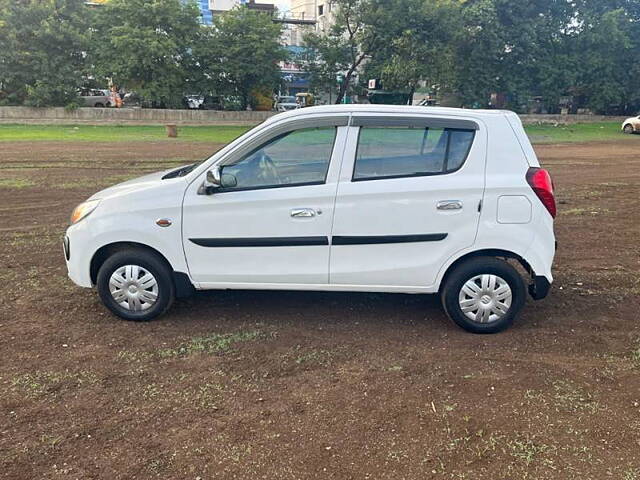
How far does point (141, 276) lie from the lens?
466 cm

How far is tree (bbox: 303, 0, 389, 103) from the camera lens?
116 feet

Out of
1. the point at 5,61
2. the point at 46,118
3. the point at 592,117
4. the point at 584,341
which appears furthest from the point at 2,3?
the point at 592,117

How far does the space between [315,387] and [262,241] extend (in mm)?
1322

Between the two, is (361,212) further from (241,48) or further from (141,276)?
(241,48)

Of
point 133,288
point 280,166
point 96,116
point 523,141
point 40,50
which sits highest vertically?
point 40,50

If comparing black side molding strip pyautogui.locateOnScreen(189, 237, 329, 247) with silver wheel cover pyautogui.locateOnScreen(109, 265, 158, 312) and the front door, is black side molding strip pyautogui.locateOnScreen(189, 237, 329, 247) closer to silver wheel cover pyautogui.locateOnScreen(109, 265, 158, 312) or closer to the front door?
the front door

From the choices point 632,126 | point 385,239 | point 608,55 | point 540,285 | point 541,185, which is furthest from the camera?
point 608,55

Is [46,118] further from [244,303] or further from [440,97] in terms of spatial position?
[244,303]

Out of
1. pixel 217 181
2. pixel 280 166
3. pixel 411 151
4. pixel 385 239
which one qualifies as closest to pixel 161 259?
pixel 217 181

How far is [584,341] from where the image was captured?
4.51m

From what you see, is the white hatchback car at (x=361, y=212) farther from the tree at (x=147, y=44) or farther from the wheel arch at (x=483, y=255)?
the tree at (x=147, y=44)

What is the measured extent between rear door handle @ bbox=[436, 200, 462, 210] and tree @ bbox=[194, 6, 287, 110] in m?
32.2

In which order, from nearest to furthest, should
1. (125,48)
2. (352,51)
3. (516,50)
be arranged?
(125,48), (352,51), (516,50)

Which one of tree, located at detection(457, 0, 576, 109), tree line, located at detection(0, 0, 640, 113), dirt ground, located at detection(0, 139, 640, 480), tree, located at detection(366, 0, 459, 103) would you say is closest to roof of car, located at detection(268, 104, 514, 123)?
dirt ground, located at detection(0, 139, 640, 480)
